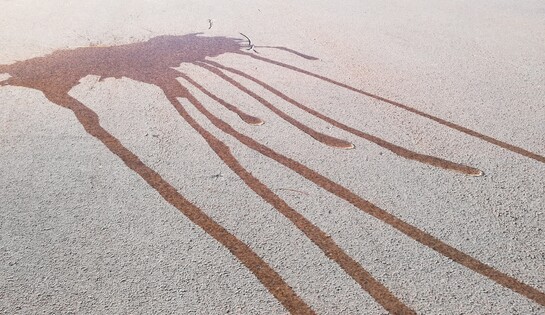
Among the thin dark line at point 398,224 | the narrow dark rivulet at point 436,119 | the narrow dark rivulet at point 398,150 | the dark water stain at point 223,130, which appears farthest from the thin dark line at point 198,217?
the narrow dark rivulet at point 436,119

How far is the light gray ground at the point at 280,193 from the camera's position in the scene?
9.61 ft

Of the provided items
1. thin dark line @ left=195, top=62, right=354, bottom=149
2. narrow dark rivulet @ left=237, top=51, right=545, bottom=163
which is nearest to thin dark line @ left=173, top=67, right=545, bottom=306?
thin dark line @ left=195, top=62, right=354, bottom=149

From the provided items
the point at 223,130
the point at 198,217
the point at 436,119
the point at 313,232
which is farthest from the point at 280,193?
the point at 436,119

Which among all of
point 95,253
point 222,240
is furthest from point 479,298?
point 95,253

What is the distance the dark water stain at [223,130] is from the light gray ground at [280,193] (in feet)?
0.22

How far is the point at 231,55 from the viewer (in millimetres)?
6926

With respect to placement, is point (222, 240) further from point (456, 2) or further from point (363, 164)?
point (456, 2)

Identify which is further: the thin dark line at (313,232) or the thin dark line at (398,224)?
the thin dark line at (398,224)

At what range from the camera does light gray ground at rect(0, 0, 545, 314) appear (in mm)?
2928

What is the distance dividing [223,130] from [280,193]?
1.18 meters

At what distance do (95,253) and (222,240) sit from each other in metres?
0.75

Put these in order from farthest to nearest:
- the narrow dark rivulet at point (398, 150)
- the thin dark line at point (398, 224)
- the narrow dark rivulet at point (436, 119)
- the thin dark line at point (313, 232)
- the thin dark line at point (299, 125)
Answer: the thin dark line at point (299, 125) → the narrow dark rivulet at point (436, 119) → the narrow dark rivulet at point (398, 150) → the thin dark line at point (398, 224) → the thin dark line at point (313, 232)

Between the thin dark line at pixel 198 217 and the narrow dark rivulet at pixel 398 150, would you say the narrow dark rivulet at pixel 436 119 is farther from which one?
the thin dark line at pixel 198 217

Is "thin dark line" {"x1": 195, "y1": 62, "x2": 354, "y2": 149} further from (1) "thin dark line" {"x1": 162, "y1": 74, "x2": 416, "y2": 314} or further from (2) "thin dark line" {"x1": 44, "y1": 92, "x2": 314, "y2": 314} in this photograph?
(2) "thin dark line" {"x1": 44, "y1": 92, "x2": 314, "y2": 314}
